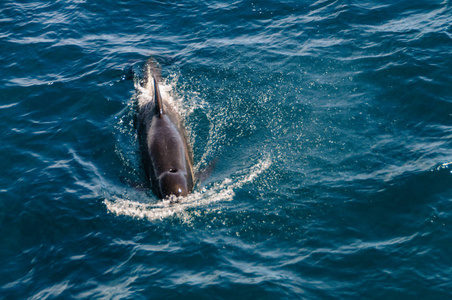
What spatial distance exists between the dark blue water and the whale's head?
341mm

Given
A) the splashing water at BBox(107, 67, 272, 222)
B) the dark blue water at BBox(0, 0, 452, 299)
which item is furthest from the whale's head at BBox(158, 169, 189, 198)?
the dark blue water at BBox(0, 0, 452, 299)

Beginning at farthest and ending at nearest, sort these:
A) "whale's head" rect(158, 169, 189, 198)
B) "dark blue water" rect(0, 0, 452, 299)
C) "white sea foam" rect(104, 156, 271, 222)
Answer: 1. "whale's head" rect(158, 169, 189, 198)
2. "white sea foam" rect(104, 156, 271, 222)
3. "dark blue water" rect(0, 0, 452, 299)

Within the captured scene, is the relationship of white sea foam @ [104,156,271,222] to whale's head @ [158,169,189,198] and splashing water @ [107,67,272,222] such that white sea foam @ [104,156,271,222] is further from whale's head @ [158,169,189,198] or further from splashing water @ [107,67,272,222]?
whale's head @ [158,169,189,198]

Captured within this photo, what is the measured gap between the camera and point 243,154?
14.2m

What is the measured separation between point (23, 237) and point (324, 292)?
25.6ft

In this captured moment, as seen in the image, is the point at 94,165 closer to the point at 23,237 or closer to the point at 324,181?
the point at 23,237

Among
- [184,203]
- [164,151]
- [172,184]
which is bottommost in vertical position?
[184,203]

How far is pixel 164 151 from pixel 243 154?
7.76ft

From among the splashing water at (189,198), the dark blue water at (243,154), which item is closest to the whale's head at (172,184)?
the splashing water at (189,198)

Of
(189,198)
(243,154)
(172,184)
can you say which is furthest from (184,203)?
(243,154)

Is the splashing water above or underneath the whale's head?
underneath

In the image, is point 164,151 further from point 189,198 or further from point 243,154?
point 243,154

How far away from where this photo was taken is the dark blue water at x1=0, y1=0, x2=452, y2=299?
10.6m

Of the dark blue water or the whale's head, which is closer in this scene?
the dark blue water
